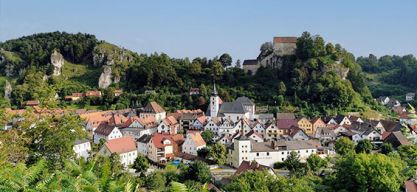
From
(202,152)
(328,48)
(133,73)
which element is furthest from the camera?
(133,73)

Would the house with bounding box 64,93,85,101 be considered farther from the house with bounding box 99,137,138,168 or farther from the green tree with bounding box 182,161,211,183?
the green tree with bounding box 182,161,211,183

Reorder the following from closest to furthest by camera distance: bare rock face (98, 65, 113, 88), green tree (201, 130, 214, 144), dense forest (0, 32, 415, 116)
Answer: green tree (201, 130, 214, 144)
dense forest (0, 32, 415, 116)
bare rock face (98, 65, 113, 88)

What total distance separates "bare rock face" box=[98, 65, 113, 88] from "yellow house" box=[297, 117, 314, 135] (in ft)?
102

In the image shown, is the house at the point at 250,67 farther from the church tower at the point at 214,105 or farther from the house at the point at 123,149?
the house at the point at 123,149

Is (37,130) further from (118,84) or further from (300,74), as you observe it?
(118,84)

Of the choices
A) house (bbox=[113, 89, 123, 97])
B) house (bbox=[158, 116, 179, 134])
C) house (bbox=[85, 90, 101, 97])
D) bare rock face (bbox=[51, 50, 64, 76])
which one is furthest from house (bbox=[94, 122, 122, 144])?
bare rock face (bbox=[51, 50, 64, 76])

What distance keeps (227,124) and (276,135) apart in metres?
4.75

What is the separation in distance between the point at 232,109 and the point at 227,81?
1135cm

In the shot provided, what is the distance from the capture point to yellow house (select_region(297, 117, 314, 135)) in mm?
42081

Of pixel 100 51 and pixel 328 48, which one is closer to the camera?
pixel 328 48

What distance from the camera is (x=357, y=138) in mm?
38344

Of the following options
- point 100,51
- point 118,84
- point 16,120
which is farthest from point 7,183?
point 100,51

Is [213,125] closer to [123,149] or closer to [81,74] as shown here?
[123,149]

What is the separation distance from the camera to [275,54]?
193 feet
